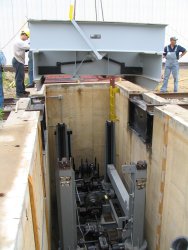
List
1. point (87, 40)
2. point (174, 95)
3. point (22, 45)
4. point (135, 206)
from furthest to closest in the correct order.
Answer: point (22, 45)
point (174, 95)
point (87, 40)
point (135, 206)

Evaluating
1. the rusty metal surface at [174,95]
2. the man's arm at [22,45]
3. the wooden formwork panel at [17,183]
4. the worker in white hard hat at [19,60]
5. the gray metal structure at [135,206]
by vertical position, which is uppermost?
the man's arm at [22,45]

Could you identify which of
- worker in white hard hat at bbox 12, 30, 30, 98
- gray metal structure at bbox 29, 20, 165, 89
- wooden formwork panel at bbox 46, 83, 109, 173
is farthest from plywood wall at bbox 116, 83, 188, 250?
worker in white hard hat at bbox 12, 30, 30, 98

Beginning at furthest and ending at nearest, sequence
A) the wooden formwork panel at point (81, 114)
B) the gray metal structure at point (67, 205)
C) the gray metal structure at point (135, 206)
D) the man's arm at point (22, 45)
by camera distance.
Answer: the wooden formwork panel at point (81, 114), the man's arm at point (22, 45), the gray metal structure at point (135, 206), the gray metal structure at point (67, 205)

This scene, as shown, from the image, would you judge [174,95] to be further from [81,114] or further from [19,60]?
[19,60]

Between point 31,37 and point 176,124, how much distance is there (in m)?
3.53

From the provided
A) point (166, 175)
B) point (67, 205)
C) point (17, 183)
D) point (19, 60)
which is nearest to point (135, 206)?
point (166, 175)

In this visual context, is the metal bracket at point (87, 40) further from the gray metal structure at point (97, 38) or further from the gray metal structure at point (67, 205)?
the gray metal structure at point (67, 205)

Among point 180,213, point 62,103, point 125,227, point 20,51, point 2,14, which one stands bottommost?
point 125,227

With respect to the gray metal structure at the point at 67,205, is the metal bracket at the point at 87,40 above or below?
above

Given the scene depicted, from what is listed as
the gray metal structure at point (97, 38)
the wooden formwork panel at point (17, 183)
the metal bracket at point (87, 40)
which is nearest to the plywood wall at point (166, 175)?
the gray metal structure at point (97, 38)

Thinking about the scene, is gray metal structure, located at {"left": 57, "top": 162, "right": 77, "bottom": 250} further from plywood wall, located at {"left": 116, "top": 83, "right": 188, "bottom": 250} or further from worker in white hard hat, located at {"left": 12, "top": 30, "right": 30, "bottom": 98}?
worker in white hard hat, located at {"left": 12, "top": 30, "right": 30, "bottom": 98}

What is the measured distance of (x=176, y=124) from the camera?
4367 mm

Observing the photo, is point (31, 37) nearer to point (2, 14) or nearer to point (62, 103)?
point (62, 103)

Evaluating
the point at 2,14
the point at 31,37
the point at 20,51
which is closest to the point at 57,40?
the point at 31,37
